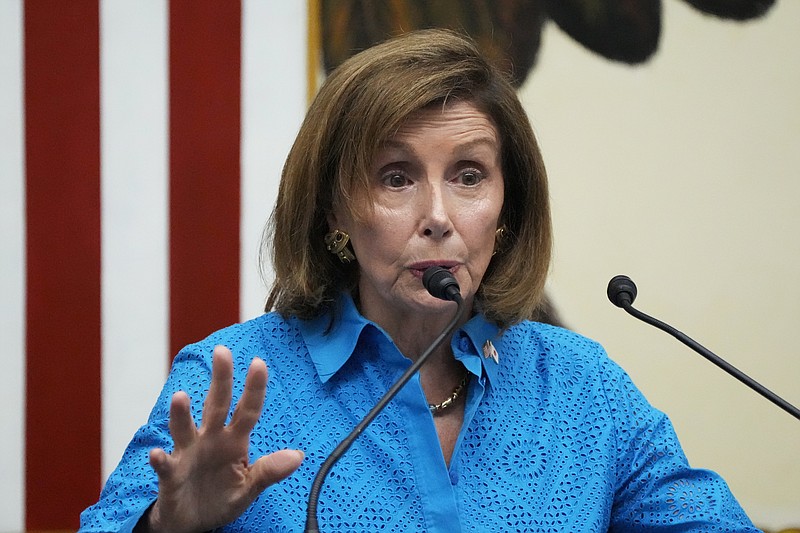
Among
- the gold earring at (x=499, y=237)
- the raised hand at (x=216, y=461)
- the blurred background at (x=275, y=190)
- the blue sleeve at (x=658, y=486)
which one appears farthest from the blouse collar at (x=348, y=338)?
the blurred background at (x=275, y=190)

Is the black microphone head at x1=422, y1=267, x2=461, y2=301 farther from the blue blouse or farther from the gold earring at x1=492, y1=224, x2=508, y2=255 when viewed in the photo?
the gold earring at x1=492, y1=224, x2=508, y2=255

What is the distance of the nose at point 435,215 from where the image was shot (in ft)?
5.57

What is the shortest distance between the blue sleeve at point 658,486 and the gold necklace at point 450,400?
0.27 m

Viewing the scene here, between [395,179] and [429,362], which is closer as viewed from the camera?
[395,179]

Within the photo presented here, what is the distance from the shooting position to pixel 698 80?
272cm

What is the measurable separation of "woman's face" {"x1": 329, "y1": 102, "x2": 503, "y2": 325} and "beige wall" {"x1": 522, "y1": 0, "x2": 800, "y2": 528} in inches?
35.4

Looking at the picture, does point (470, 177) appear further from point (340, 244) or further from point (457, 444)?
point (457, 444)

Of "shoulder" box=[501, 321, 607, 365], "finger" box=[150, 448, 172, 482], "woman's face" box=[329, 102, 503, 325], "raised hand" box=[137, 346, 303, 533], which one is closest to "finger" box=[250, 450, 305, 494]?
"raised hand" box=[137, 346, 303, 533]

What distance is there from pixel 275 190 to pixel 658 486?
4.03 ft

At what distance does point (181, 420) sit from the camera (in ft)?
4.19

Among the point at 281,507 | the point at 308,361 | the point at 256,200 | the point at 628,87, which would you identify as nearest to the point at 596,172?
the point at 628,87

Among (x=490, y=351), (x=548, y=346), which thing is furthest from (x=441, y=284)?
(x=548, y=346)

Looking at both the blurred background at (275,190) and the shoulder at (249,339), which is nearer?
the shoulder at (249,339)

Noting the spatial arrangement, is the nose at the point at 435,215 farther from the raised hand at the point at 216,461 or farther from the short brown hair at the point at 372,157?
the raised hand at the point at 216,461
